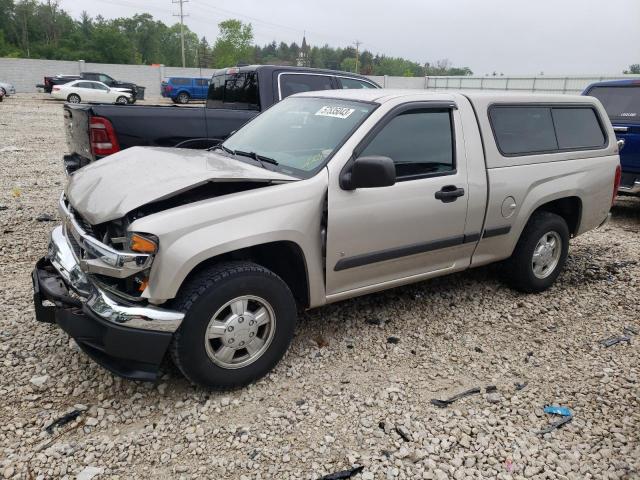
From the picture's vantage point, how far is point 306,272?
10.6ft

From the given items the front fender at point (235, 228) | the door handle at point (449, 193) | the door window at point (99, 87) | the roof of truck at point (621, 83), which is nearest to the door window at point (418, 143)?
the door handle at point (449, 193)

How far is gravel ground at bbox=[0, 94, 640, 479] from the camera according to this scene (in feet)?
8.57

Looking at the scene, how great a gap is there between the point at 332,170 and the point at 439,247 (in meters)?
1.11

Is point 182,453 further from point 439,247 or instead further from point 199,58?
point 199,58

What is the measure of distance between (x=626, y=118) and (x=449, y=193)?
203 inches

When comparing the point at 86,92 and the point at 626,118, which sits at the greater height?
the point at 86,92

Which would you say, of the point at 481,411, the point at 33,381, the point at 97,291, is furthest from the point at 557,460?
the point at 33,381

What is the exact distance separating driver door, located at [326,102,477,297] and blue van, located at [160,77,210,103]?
31.0 metres

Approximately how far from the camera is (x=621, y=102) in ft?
24.8

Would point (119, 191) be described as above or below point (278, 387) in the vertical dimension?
above

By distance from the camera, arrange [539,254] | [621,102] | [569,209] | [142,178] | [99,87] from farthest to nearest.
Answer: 1. [99,87]
2. [621,102]
3. [569,209]
4. [539,254]
5. [142,178]

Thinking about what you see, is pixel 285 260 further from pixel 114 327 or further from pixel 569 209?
pixel 569 209

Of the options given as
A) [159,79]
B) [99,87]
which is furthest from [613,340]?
[159,79]

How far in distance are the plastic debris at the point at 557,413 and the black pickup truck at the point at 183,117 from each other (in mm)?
4224
